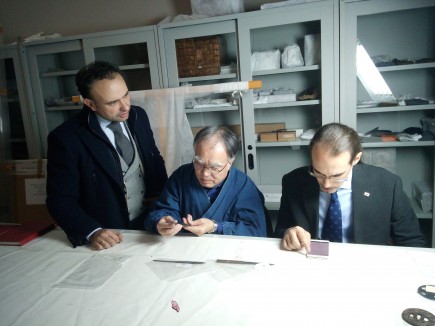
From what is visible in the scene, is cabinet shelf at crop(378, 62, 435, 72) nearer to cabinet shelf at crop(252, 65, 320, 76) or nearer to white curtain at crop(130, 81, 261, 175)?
cabinet shelf at crop(252, 65, 320, 76)

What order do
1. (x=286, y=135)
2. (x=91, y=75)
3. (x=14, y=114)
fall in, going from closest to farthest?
(x=91, y=75)
(x=286, y=135)
(x=14, y=114)

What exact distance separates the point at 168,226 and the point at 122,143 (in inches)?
21.9

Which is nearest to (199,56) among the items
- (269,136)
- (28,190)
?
(269,136)

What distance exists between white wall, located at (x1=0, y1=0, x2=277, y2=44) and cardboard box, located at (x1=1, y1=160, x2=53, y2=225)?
1.25 metres

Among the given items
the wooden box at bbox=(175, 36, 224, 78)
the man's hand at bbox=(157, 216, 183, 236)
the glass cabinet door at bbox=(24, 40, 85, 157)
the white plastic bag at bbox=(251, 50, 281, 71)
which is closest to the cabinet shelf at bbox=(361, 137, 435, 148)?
the white plastic bag at bbox=(251, 50, 281, 71)

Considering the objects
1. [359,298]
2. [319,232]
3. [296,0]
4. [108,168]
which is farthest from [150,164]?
[296,0]

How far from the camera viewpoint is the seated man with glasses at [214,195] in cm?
129

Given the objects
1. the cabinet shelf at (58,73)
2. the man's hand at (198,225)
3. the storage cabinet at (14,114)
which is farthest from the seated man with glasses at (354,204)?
the storage cabinet at (14,114)

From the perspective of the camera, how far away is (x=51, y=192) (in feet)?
4.60

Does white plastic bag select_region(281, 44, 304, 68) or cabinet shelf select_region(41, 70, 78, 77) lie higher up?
cabinet shelf select_region(41, 70, 78, 77)

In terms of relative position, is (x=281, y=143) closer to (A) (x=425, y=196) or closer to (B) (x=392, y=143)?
(B) (x=392, y=143)

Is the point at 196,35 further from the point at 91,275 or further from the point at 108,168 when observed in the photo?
the point at 91,275

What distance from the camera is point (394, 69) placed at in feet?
7.30

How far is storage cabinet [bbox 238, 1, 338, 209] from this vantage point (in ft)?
7.18
